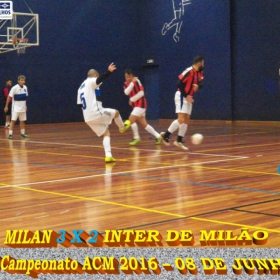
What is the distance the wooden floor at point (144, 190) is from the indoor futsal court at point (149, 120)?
16mm

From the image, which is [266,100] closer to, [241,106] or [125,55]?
[241,106]

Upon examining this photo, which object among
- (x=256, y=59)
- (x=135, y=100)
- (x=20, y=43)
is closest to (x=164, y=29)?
(x=256, y=59)

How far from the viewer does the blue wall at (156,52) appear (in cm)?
2144

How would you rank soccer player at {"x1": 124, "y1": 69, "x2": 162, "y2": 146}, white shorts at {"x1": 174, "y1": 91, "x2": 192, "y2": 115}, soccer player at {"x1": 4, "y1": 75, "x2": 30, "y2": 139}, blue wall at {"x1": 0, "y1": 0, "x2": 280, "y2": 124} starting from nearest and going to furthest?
white shorts at {"x1": 174, "y1": 91, "x2": 192, "y2": 115}
soccer player at {"x1": 124, "y1": 69, "x2": 162, "y2": 146}
soccer player at {"x1": 4, "y1": 75, "x2": 30, "y2": 139}
blue wall at {"x1": 0, "y1": 0, "x2": 280, "y2": 124}

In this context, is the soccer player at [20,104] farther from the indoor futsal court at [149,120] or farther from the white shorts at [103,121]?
the white shorts at [103,121]

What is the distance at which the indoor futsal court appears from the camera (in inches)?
212

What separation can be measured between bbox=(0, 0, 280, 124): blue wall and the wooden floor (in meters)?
10.8

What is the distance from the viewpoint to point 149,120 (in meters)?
25.4

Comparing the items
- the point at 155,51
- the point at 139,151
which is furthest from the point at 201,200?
the point at 155,51

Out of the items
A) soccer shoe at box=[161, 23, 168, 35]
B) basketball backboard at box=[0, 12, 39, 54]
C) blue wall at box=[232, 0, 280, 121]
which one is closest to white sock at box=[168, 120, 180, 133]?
basketball backboard at box=[0, 12, 39, 54]

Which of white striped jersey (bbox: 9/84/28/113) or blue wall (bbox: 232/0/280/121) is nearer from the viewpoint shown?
white striped jersey (bbox: 9/84/28/113)

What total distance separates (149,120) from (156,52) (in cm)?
296

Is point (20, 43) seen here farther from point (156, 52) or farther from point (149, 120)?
point (149, 120)

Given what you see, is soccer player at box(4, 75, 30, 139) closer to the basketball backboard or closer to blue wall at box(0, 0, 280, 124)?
the basketball backboard
